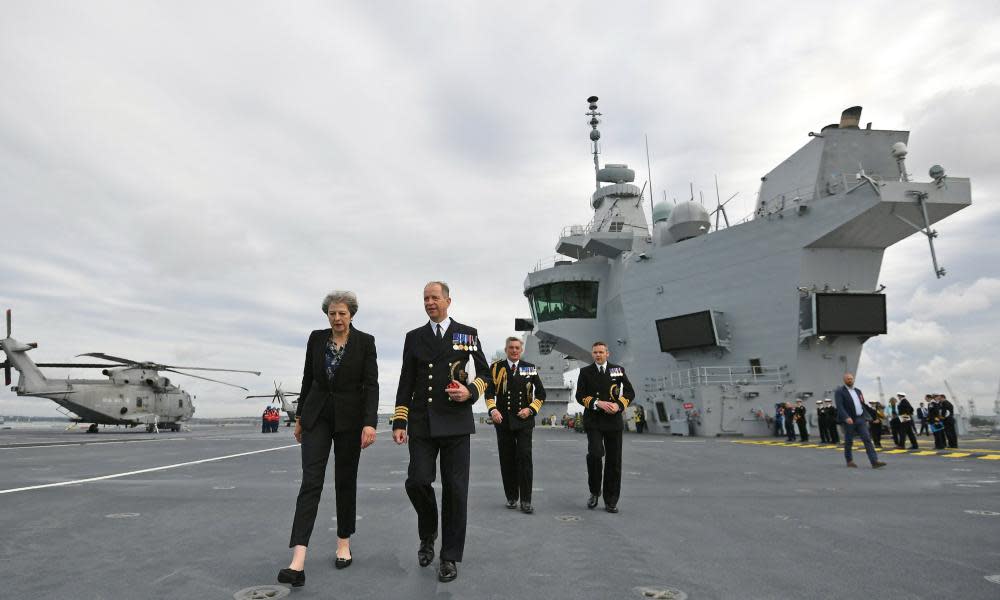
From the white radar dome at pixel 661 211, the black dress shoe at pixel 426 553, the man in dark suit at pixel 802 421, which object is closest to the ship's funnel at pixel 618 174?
the white radar dome at pixel 661 211

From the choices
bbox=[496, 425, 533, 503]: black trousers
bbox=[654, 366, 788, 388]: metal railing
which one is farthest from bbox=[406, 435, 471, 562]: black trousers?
bbox=[654, 366, 788, 388]: metal railing

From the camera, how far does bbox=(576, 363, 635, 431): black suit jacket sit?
5.97 meters

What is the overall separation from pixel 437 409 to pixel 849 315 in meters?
24.9

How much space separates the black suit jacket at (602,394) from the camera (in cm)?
597

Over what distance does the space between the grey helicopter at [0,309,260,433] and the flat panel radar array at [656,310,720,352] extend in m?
25.9

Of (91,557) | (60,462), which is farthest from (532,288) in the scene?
(91,557)

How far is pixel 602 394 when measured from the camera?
612 cm

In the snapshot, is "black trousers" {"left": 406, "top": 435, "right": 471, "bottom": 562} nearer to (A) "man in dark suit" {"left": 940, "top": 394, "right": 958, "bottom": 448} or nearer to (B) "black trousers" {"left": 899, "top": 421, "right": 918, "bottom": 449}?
(B) "black trousers" {"left": 899, "top": 421, "right": 918, "bottom": 449}

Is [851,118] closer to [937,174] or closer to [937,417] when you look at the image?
[937,174]

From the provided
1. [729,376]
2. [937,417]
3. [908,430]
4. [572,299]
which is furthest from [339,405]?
[572,299]

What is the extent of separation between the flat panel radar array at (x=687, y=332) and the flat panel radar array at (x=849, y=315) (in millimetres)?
4706

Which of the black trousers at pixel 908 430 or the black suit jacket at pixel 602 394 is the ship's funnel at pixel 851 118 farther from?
the black suit jacket at pixel 602 394

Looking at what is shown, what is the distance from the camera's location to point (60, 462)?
33.9 feet

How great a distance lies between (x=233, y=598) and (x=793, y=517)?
4.82m
